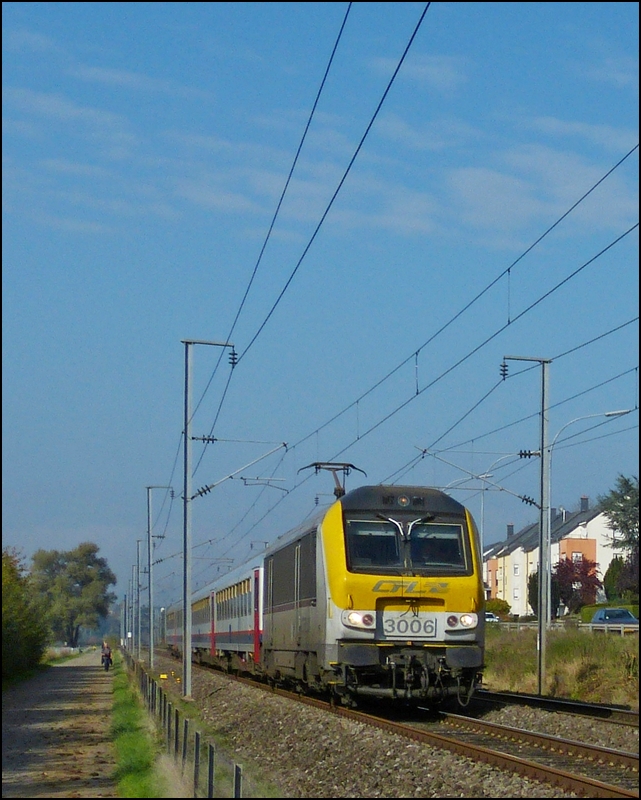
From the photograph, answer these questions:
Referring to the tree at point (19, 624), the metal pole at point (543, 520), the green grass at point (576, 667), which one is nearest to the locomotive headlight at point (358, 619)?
the green grass at point (576, 667)

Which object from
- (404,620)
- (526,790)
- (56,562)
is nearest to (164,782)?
(526,790)

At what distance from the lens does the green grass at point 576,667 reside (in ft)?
81.1

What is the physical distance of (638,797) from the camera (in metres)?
10.4

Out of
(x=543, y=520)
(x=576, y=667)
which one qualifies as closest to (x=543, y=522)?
(x=543, y=520)

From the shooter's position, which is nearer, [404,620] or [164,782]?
[164,782]

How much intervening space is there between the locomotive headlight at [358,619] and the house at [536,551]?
240ft

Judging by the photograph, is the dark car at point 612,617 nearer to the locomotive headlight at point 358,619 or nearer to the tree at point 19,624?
the tree at point 19,624

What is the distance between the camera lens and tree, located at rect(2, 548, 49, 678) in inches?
1394

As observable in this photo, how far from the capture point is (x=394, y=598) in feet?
58.3

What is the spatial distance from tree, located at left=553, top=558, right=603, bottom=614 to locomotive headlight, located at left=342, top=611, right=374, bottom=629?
62095 mm

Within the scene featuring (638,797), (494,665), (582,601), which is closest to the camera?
(638,797)

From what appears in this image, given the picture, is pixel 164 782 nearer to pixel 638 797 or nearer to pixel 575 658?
pixel 638 797

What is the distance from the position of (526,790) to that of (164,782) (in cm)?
345

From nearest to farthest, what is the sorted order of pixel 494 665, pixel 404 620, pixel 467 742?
pixel 467 742
pixel 404 620
pixel 494 665
